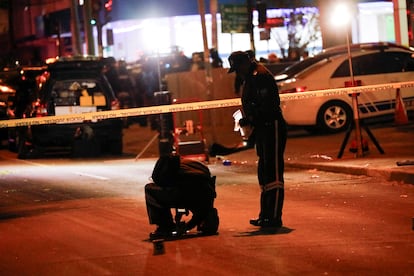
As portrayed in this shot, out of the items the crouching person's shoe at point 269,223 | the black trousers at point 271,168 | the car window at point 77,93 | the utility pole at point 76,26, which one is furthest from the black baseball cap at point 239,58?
the utility pole at point 76,26

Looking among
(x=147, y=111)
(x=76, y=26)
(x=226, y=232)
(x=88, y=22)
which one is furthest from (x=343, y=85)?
(x=76, y=26)

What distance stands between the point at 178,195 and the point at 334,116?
38.0 feet

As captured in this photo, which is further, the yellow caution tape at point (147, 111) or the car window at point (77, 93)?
the car window at point (77, 93)

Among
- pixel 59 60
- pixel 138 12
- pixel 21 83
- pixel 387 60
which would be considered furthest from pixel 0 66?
pixel 138 12

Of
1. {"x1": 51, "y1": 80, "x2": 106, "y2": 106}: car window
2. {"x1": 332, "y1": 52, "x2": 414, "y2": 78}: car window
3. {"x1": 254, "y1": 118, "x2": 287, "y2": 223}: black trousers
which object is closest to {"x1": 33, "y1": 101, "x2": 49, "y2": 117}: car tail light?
{"x1": 51, "y1": 80, "x2": 106, "y2": 106}: car window

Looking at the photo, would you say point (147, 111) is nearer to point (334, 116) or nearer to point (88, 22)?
point (334, 116)

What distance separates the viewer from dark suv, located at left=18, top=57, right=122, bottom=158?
1955cm

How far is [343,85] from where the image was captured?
19.7 m

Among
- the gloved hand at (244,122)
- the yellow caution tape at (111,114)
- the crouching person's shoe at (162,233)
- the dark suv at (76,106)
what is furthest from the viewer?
the dark suv at (76,106)

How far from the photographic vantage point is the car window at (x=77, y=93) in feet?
64.6

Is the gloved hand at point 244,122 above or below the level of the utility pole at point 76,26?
below

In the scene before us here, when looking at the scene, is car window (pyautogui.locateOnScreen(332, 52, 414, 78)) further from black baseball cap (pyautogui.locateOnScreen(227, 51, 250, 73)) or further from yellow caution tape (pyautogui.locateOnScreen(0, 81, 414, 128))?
black baseball cap (pyautogui.locateOnScreen(227, 51, 250, 73))

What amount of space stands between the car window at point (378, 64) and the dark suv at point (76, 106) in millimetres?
4988

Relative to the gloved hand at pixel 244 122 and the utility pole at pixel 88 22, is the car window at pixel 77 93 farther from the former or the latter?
the gloved hand at pixel 244 122
